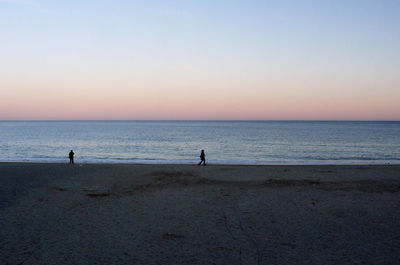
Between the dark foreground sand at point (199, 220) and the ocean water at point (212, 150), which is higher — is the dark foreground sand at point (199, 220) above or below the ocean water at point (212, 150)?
above

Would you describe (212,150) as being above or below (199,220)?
below

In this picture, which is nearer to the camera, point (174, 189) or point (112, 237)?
point (112, 237)

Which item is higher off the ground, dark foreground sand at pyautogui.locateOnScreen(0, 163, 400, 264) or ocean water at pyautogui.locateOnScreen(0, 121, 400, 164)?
dark foreground sand at pyautogui.locateOnScreen(0, 163, 400, 264)

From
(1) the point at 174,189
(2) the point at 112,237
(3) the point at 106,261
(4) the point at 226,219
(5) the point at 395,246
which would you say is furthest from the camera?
(1) the point at 174,189

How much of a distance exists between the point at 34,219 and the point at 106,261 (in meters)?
Answer: 4.82

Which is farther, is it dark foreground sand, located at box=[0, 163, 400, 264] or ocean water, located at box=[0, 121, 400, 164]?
ocean water, located at box=[0, 121, 400, 164]

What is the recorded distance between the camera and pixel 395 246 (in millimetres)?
8422

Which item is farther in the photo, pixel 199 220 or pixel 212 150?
pixel 212 150

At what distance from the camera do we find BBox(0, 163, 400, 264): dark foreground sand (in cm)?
793

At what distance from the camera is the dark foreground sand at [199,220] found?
7.93m

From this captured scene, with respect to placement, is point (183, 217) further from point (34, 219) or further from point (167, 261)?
point (34, 219)

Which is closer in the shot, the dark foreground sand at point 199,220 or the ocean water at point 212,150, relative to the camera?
the dark foreground sand at point 199,220

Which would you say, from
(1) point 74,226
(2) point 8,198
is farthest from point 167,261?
(2) point 8,198

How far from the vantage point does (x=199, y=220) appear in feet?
35.4
